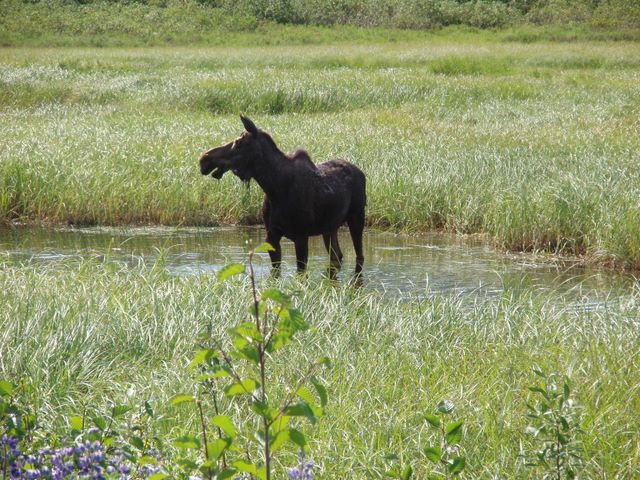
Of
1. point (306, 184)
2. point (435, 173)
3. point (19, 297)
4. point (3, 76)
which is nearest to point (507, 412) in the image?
point (19, 297)

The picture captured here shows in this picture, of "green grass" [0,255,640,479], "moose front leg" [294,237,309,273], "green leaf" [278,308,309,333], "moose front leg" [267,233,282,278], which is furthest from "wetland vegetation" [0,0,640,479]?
"moose front leg" [294,237,309,273]

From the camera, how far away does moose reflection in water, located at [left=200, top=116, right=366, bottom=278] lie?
818cm

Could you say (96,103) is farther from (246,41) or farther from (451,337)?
(246,41)

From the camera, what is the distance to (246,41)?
45.0m

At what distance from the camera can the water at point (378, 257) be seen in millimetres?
8867

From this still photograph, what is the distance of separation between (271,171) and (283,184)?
16 centimetres

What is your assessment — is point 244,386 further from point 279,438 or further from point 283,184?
point 283,184

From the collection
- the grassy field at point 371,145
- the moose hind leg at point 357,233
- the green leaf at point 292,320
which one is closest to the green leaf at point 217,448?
the green leaf at point 292,320

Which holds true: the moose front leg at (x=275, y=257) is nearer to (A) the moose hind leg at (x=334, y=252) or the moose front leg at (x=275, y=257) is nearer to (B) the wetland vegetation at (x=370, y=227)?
(B) the wetland vegetation at (x=370, y=227)

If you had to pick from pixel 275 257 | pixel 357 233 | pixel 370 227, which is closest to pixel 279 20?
pixel 370 227

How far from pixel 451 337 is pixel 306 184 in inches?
104

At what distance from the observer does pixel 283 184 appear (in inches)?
327

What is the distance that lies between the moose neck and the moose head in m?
0.06

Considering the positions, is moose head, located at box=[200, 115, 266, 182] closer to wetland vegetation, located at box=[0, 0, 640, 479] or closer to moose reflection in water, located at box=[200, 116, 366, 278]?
moose reflection in water, located at box=[200, 116, 366, 278]
